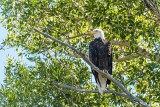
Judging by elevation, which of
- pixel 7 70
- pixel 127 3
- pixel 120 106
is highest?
pixel 127 3

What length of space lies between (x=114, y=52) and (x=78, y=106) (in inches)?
78.1

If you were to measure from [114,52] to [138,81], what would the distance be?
4.80 ft

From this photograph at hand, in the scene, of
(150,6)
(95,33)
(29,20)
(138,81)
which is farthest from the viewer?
(29,20)

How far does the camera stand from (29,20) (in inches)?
552

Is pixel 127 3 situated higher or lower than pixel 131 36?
higher

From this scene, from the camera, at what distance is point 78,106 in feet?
42.7

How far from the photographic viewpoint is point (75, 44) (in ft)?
48.5

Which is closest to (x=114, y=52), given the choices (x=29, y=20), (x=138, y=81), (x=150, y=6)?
(x=138, y=81)

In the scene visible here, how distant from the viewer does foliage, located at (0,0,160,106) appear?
12375 millimetres

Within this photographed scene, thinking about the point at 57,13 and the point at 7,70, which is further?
the point at 57,13

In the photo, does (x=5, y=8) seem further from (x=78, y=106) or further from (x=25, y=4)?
(x=78, y=106)

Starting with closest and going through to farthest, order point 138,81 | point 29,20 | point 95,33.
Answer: point 95,33 < point 138,81 < point 29,20

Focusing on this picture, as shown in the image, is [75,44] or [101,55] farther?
[75,44]

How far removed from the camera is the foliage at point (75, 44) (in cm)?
1238
